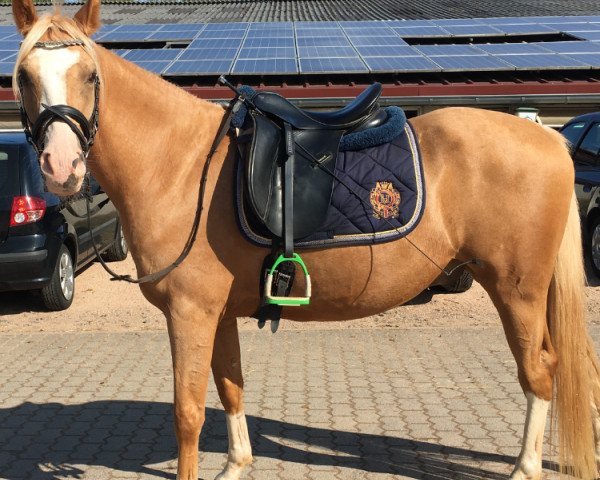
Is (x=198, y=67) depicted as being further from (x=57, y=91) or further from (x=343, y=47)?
(x=57, y=91)

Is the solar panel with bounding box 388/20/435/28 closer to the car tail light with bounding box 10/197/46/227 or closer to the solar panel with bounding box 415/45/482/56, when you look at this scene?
the solar panel with bounding box 415/45/482/56

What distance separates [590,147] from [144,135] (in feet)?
24.6

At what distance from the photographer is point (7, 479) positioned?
4.22 metres

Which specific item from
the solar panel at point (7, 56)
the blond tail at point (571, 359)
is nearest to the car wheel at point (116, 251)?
the solar panel at point (7, 56)

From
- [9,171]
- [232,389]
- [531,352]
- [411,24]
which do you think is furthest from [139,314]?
[411,24]

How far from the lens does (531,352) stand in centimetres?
374

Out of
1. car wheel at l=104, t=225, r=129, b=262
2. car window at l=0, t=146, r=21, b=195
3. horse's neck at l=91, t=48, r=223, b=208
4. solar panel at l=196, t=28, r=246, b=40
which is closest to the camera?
horse's neck at l=91, t=48, r=223, b=208

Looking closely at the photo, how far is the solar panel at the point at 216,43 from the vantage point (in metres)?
15.5

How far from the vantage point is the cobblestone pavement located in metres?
4.38

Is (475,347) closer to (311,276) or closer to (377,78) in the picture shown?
(311,276)

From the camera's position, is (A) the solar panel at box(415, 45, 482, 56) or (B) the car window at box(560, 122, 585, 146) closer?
(B) the car window at box(560, 122, 585, 146)

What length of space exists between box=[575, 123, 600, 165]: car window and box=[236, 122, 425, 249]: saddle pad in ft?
21.9

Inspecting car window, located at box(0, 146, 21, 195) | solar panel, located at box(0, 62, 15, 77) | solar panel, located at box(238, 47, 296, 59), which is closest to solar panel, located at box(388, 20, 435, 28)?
solar panel, located at box(238, 47, 296, 59)

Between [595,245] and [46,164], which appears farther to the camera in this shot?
[595,245]
